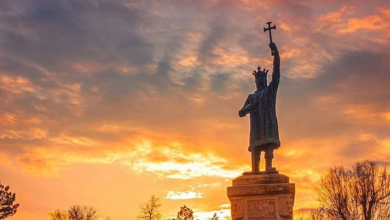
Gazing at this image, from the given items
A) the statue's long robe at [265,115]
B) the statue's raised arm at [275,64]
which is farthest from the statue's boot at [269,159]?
the statue's raised arm at [275,64]

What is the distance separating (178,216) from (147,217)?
425cm

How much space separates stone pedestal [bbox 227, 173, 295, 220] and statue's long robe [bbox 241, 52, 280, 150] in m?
1.35

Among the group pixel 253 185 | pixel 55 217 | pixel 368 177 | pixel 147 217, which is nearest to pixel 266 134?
pixel 253 185

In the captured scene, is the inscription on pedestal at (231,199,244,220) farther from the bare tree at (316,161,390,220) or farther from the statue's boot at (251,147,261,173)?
the bare tree at (316,161,390,220)

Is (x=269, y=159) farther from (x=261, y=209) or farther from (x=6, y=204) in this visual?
(x=6, y=204)

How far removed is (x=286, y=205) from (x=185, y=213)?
4345 centimetres

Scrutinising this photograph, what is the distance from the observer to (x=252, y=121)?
60.8 feet

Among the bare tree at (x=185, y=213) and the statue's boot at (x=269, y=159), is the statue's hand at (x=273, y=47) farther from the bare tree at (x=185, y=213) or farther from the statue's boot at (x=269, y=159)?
the bare tree at (x=185, y=213)

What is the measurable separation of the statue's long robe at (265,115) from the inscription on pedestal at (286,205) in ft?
6.82

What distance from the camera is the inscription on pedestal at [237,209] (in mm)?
16781

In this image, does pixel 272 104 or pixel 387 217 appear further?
pixel 387 217

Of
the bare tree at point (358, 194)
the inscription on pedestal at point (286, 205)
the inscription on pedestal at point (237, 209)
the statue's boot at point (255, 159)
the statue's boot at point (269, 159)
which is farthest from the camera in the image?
the bare tree at point (358, 194)

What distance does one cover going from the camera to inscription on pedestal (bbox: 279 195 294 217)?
1639 cm

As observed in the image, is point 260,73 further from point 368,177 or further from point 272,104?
point 368,177
